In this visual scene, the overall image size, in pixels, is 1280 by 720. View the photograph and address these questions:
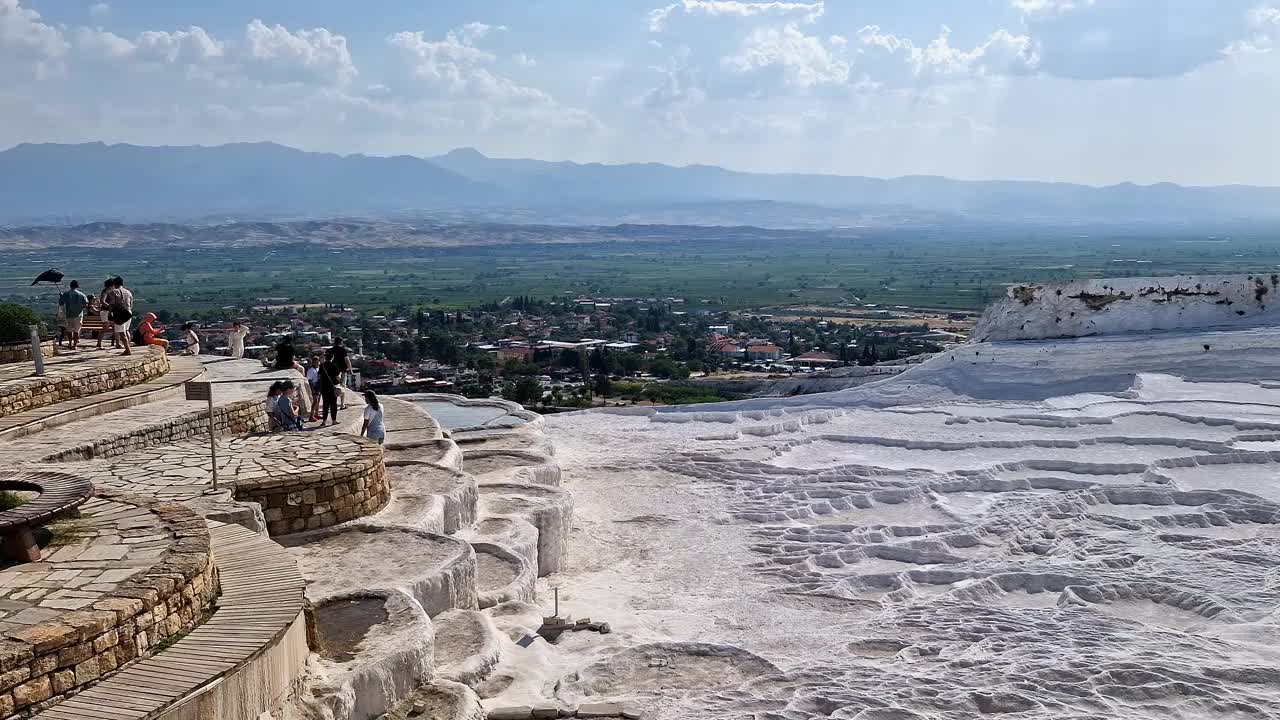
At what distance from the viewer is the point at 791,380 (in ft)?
90.7

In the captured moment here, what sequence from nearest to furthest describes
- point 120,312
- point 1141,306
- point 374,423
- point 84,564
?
point 84,564 < point 374,423 < point 120,312 < point 1141,306

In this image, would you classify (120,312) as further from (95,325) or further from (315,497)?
(315,497)

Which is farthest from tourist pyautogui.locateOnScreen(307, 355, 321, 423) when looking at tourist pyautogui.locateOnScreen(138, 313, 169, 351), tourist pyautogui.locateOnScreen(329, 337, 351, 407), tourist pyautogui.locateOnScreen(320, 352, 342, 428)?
tourist pyautogui.locateOnScreen(138, 313, 169, 351)

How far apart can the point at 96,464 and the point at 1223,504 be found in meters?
12.3

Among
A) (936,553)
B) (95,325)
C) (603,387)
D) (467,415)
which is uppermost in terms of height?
(95,325)

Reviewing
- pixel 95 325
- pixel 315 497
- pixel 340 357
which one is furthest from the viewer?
pixel 95 325

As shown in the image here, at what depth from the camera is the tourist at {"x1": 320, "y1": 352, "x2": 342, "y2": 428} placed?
14.9 meters

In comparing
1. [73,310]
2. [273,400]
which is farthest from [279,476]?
[73,310]

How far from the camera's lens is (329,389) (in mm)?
14891

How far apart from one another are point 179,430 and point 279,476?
3.49 meters

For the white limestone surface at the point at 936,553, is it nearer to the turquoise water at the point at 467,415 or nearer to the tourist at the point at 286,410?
the turquoise water at the point at 467,415

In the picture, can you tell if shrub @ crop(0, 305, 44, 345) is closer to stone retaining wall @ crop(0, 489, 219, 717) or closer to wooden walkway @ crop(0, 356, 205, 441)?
wooden walkway @ crop(0, 356, 205, 441)

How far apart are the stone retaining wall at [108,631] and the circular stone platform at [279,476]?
2.62 m

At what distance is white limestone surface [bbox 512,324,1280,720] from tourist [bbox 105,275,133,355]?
6441 mm
